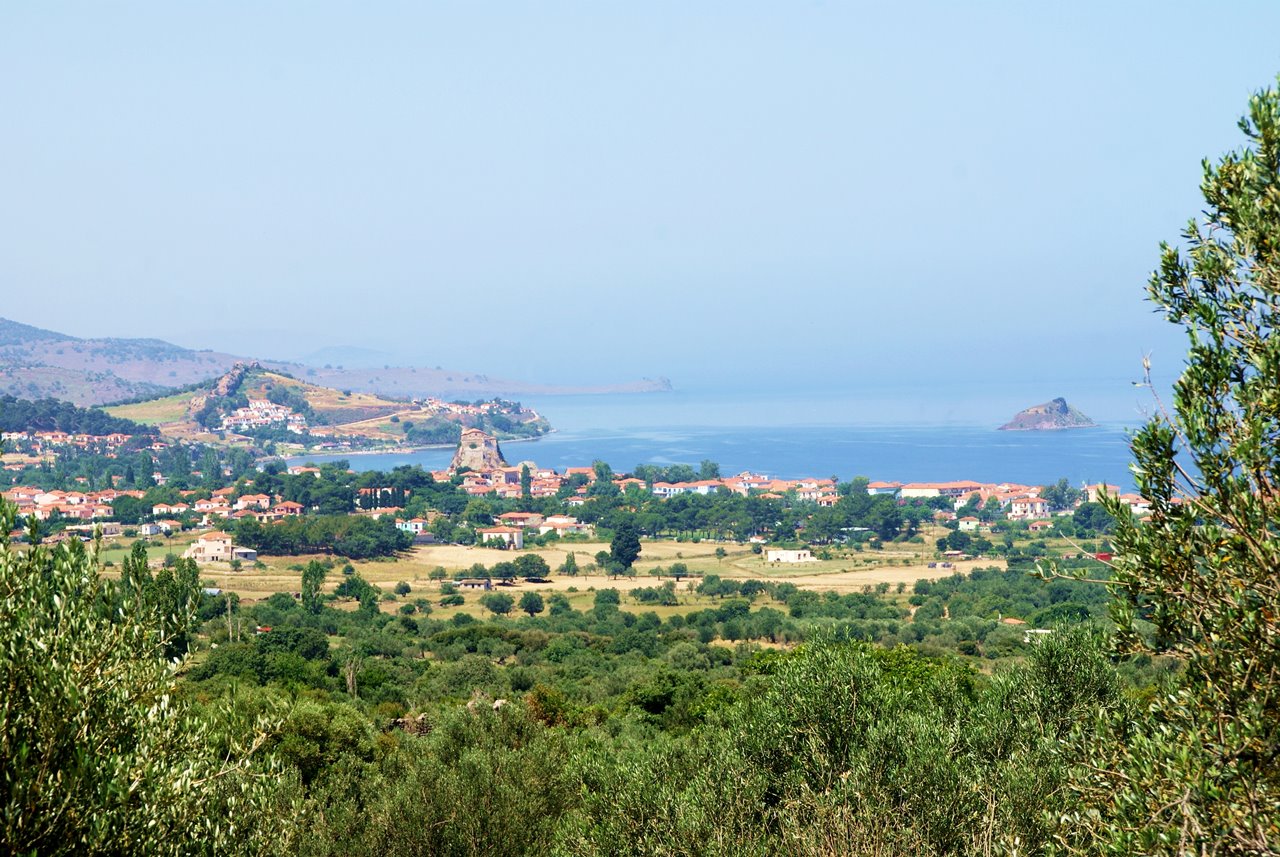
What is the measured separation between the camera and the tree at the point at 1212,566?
442 cm

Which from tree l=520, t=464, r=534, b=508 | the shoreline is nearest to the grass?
tree l=520, t=464, r=534, b=508

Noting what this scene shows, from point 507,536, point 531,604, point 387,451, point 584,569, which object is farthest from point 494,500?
point 387,451

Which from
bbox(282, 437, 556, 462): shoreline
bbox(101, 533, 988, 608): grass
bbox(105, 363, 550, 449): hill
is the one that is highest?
bbox(105, 363, 550, 449): hill

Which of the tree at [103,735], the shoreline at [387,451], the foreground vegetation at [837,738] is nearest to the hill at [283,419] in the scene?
the shoreline at [387,451]

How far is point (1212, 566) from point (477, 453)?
427 ft

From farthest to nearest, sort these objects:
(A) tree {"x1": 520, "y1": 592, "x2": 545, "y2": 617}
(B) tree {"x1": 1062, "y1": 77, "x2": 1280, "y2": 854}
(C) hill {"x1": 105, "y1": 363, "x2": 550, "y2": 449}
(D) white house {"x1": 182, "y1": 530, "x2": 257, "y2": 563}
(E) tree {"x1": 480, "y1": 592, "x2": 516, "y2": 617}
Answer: (C) hill {"x1": 105, "y1": 363, "x2": 550, "y2": 449}
(D) white house {"x1": 182, "y1": 530, "x2": 257, "y2": 563}
(A) tree {"x1": 520, "y1": 592, "x2": 545, "y2": 617}
(E) tree {"x1": 480, "y1": 592, "x2": 516, "y2": 617}
(B) tree {"x1": 1062, "y1": 77, "x2": 1280, "y2": 854}

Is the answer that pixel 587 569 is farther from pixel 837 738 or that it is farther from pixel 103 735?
pixel 103 735

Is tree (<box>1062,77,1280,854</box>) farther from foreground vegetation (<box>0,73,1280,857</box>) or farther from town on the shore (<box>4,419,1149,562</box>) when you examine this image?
town on the shore (<box>4,419,1149,562</box>)

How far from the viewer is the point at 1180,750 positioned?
4453 mm

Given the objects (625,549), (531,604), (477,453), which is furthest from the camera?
(477,453)

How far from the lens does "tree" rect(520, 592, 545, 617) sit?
5181 centimetres

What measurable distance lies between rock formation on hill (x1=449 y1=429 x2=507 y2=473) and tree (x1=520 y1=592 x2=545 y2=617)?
255 feet

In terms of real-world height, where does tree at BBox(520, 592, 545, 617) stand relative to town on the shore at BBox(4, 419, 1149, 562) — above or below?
below

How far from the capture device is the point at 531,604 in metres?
52.2
